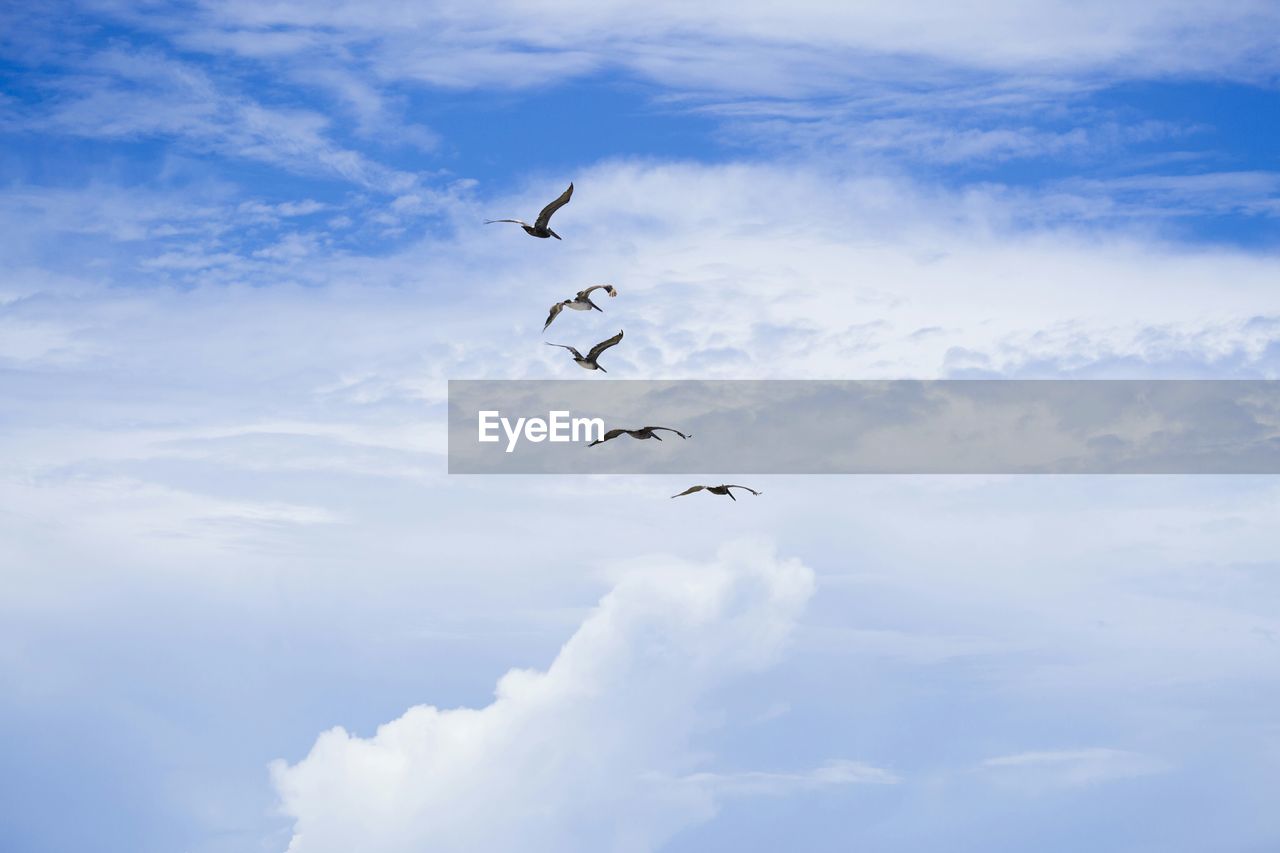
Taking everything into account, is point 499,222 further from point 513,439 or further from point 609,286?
point 513,439

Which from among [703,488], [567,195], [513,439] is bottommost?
[703,488]

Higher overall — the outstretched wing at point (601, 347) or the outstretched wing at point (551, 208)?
the outstretched wing at point (551, 208)

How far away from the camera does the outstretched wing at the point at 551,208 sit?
215 feet

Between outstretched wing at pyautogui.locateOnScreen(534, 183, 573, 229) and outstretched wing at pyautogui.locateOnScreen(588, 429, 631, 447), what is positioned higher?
outstretched wing at pyautogui.locateOnScreen(534, 183, 573, 229)

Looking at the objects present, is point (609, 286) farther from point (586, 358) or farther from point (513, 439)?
point (513, 439)

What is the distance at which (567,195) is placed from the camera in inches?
2586

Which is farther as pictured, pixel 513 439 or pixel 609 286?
pixel 513 439

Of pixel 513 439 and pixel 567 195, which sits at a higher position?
pixel 567 195

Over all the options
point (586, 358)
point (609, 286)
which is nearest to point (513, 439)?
point (586, 358)

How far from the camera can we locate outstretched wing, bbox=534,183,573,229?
65625mm

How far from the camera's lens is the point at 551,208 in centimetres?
6669

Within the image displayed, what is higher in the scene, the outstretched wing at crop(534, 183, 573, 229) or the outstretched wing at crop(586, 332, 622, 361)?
the outstretched wing at crop(534, 183, 573, 229)

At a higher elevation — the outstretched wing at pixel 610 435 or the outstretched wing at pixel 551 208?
the outstretched wing at pixel 551 208

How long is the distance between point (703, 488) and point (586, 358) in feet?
23.8
